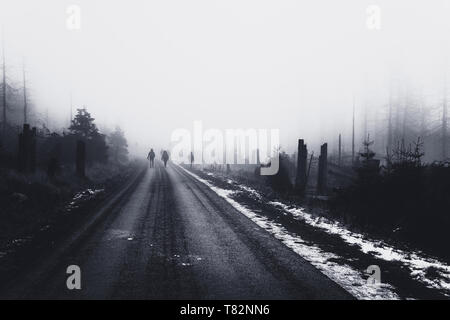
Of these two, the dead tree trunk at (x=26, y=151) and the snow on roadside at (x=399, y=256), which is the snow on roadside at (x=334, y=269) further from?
the dead tree trunk at (x=26, y=151)

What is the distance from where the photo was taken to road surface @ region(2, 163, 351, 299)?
5.04m

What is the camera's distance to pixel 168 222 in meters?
10.2

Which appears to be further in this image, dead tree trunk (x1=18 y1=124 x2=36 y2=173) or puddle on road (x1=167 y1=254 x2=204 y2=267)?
dead tree trunk (x1=18 y1=124 x2=36 y2=173)

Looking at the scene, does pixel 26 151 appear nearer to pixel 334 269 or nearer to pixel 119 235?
pixel 119 235

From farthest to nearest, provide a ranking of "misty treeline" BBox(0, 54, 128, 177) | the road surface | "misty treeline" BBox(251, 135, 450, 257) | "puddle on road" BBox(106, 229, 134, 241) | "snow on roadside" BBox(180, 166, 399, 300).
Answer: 1. "misty treeline" BBox(0, 54, 128, 177)
2. "misty treeline" BBox(251, 135, 450, 257)
3. "puddle on road" BBox(106, 229, 134, 241)
4. "snow on roadside" BBox(180, 166, 399, 300)
5. the road surface

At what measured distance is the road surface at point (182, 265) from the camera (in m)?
5.04

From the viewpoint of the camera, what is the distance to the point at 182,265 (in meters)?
6.30

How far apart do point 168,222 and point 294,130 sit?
126m

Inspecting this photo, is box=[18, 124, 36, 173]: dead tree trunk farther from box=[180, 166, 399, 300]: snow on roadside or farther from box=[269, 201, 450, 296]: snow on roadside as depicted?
box=[269, 201, 450, 296]: snow on roadside

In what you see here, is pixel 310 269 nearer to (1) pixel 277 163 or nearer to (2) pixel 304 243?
(2) pixel 304 243

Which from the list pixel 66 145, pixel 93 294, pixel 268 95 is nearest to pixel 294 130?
pixel 268 95

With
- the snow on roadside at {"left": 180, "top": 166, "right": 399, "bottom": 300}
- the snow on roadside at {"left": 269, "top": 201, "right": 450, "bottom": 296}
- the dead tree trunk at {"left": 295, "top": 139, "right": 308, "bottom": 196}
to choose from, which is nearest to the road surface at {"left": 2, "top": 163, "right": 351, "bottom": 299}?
the snow on roadside at {"left": 180, "top": 166, "right": 399, "bottom": 300}

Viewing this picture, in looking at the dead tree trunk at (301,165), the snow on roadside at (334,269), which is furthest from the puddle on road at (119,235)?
the dead tree trunk at (301,165)

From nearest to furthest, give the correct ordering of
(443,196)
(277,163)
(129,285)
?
(129,285) < (443,196) < (277,163)
